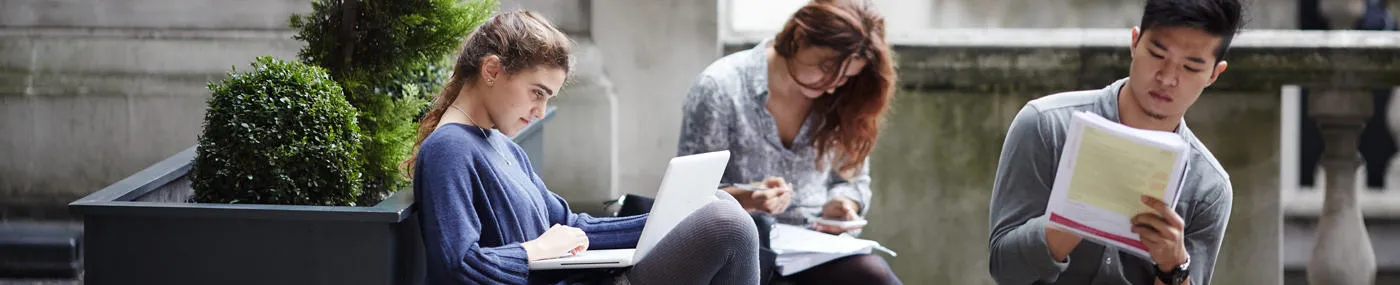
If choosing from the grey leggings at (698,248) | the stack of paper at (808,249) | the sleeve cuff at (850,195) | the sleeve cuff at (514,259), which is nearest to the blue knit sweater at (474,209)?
the sleeve cuff at (514,259)

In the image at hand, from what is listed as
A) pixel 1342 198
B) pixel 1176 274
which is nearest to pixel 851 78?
pixel 1176 274

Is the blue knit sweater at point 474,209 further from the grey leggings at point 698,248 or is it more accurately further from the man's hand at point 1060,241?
the man's hand at point 1060,241

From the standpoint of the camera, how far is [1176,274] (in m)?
3.00

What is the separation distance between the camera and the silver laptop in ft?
10.2

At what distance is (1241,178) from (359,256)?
337 centimetres

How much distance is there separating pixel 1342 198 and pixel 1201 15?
2.37m

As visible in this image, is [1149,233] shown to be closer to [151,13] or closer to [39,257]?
[151,13]

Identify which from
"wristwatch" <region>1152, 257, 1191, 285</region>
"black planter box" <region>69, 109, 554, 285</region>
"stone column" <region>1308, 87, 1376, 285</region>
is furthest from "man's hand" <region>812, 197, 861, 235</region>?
"stone column" <region>1308, 87, 1376, 285</region>

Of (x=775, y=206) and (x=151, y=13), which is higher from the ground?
(x=151, y=13)

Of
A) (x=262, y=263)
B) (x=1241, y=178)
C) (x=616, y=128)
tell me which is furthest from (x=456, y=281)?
(x=1241, y=178)

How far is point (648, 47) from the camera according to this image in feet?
17.5

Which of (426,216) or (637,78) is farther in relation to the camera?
(637,78)

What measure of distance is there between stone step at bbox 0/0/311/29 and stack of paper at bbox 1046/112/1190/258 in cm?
314

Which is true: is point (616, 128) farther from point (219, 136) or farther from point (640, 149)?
point (219, 136)
